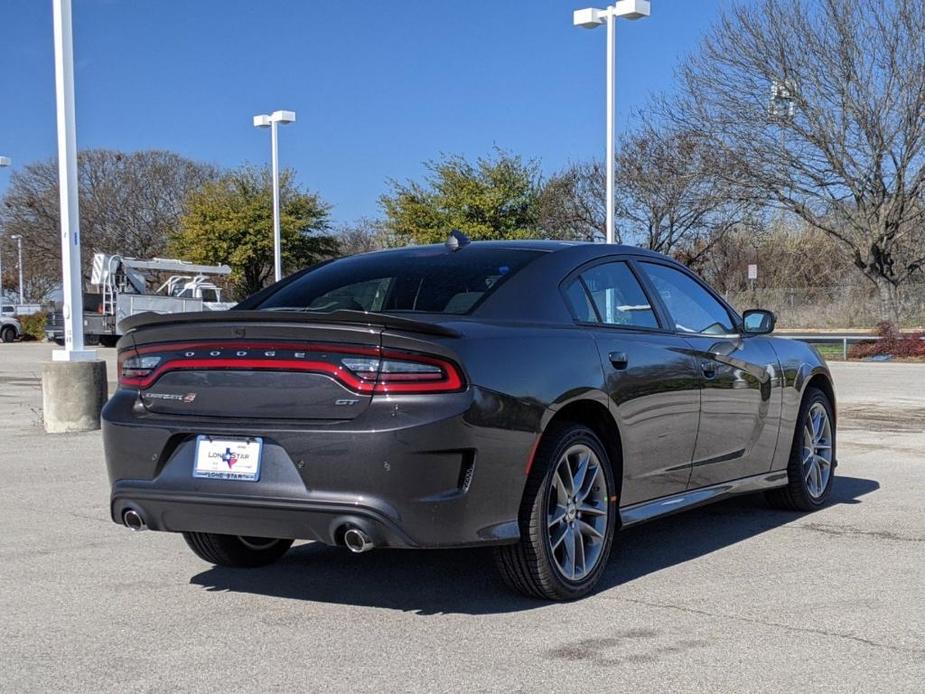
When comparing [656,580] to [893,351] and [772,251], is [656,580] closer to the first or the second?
[893,351]

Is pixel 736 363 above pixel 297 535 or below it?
above

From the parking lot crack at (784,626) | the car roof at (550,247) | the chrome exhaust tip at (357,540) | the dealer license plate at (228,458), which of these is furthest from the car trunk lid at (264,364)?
the parking lot crack at (784,626)

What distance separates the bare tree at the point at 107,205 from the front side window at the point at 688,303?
51.7 metres

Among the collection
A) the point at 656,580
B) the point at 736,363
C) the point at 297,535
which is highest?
the point at 736,363

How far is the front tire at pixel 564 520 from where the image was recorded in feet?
15.2

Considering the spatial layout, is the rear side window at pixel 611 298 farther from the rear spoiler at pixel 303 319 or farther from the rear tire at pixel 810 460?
the rear tire at pixel 810 460

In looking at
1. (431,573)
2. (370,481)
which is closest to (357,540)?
(370,481)

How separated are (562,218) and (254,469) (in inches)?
1425

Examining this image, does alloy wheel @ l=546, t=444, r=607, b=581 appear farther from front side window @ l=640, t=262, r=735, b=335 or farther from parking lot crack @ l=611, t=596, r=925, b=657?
front side window @ l=640, t=262, r=735, b=335

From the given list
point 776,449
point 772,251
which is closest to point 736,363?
point 776,449

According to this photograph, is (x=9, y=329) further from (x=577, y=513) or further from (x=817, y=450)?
(x=577, y=513)

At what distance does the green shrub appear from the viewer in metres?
47.6

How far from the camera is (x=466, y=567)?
18.1 feet

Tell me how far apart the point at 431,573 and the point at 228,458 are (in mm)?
1405
